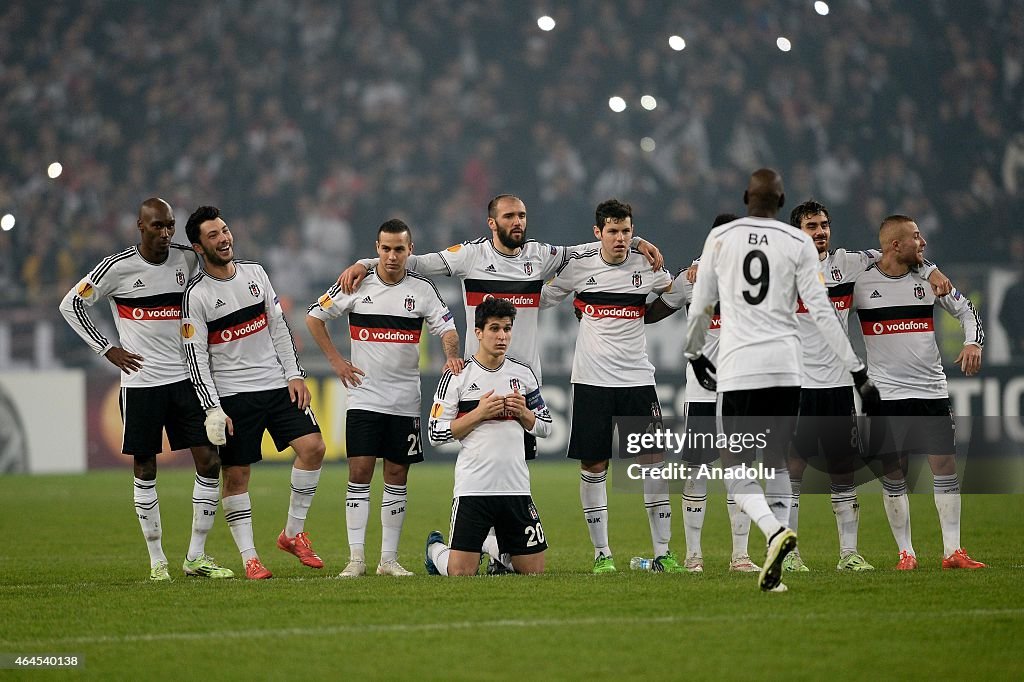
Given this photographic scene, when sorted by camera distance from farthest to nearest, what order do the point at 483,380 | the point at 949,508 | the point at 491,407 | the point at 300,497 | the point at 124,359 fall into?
the point at 300,497, the point at 949,508, the point at 124,359, the point at 483,380, the point at 491,407

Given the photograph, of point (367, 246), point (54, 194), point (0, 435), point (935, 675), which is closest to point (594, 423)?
point (935, 675)

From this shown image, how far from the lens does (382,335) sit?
27.1 ft

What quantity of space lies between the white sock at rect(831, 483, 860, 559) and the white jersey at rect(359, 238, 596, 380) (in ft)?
6.64

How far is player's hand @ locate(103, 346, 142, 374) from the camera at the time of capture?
7801 mm

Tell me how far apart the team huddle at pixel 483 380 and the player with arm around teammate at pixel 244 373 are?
0.04ft

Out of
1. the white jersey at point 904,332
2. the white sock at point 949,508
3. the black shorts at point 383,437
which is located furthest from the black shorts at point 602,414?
the white sock at point 949,508

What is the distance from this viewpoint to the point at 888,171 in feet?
62.6

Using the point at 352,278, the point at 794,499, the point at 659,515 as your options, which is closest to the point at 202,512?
the point at 352,278

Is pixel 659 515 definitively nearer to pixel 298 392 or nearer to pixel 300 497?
pixel 300 497

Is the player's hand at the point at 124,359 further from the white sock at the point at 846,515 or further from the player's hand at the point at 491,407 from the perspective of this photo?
the white sock at the point at 846,515

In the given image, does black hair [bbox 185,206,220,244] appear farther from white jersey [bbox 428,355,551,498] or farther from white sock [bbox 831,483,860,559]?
white sock [bbox 831,483,860,559]

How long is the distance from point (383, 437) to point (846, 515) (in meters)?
2.93

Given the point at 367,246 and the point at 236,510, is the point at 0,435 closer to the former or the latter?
the point at 367,246

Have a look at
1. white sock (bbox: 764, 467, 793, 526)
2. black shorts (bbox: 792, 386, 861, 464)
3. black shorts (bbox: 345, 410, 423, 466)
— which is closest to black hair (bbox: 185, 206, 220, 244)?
black shorts (bbox: 345, 410, 423, 466)
